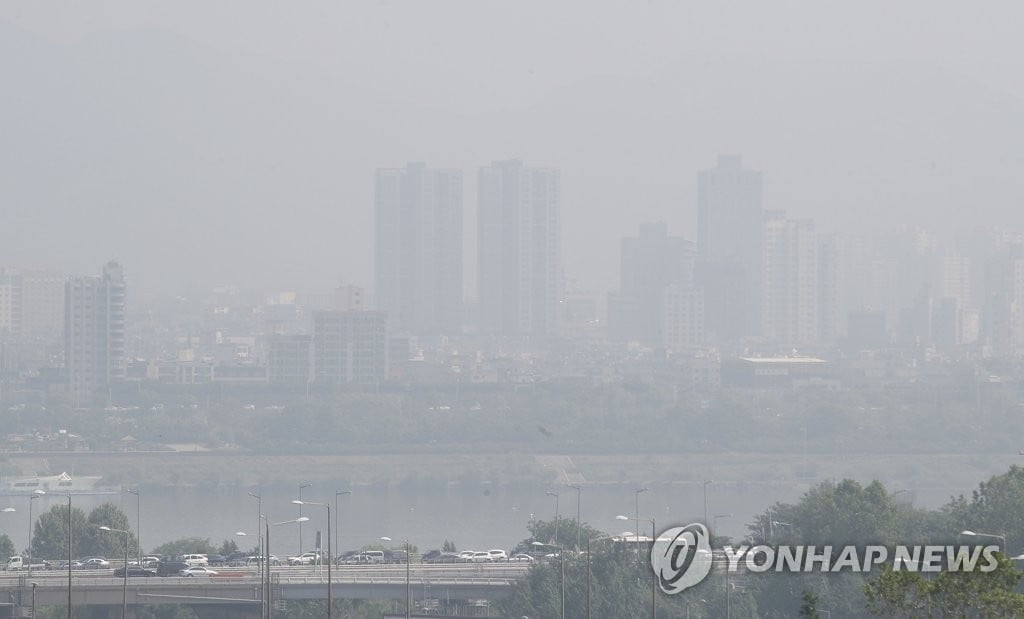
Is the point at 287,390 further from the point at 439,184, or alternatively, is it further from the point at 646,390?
the point at 439,184

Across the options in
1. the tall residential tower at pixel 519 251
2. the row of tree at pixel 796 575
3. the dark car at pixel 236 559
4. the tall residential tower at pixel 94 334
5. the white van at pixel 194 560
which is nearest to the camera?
the row of tree at pixel 796 575

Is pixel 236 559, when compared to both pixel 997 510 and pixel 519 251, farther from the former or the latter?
pixel 519 251

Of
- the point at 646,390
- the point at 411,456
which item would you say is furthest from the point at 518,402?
the point at 411,456

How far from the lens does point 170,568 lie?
1545 cm

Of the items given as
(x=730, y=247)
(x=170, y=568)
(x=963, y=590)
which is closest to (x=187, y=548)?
(x=170, y=568)

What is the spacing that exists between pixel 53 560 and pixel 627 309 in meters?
50.8

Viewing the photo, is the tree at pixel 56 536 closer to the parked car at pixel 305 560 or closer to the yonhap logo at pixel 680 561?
the parked car at pixel 305 560

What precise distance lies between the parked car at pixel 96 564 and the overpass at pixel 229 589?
0.81 metres

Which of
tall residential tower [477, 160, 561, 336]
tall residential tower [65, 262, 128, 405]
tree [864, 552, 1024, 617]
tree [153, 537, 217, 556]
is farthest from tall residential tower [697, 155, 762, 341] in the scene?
A: tree [864, 552, 1024, 617]

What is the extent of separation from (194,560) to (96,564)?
2.50 ft

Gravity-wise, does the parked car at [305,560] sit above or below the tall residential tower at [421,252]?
below

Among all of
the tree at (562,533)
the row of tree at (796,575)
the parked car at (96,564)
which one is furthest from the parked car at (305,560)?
the row of tree at (796,575)

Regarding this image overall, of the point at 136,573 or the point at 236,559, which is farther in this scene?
the point at 236,559

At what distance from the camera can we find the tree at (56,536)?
1806 centimetres
